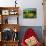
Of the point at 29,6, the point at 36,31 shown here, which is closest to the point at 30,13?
the point at 29,6

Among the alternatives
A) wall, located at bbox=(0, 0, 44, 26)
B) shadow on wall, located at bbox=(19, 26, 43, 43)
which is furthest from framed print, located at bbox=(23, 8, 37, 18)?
shadow on wall, located at bbox=(19, 26, 43, 43)

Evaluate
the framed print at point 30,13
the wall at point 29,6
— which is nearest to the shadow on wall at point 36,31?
the wall at point 29,6

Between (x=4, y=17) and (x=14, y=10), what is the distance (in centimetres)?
45

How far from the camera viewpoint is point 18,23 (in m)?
5.55

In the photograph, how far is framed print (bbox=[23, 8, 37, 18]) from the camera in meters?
5.62

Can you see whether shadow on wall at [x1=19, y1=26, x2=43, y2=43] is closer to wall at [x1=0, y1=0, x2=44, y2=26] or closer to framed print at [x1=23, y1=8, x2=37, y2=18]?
wall at [x1=0, y1=0, x2=44, y2=26]

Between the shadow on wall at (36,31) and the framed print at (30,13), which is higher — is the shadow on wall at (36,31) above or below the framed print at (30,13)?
below

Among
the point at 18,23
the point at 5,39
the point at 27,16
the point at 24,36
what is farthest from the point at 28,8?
the point at 5,39

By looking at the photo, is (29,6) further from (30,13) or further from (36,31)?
(36,31)

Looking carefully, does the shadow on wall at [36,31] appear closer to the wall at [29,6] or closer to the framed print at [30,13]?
the wall at [29,6]

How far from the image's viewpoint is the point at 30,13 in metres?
5.63

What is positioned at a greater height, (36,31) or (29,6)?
(29,6)

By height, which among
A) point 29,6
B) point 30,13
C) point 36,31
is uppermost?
point 29,6

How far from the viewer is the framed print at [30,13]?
562cm
